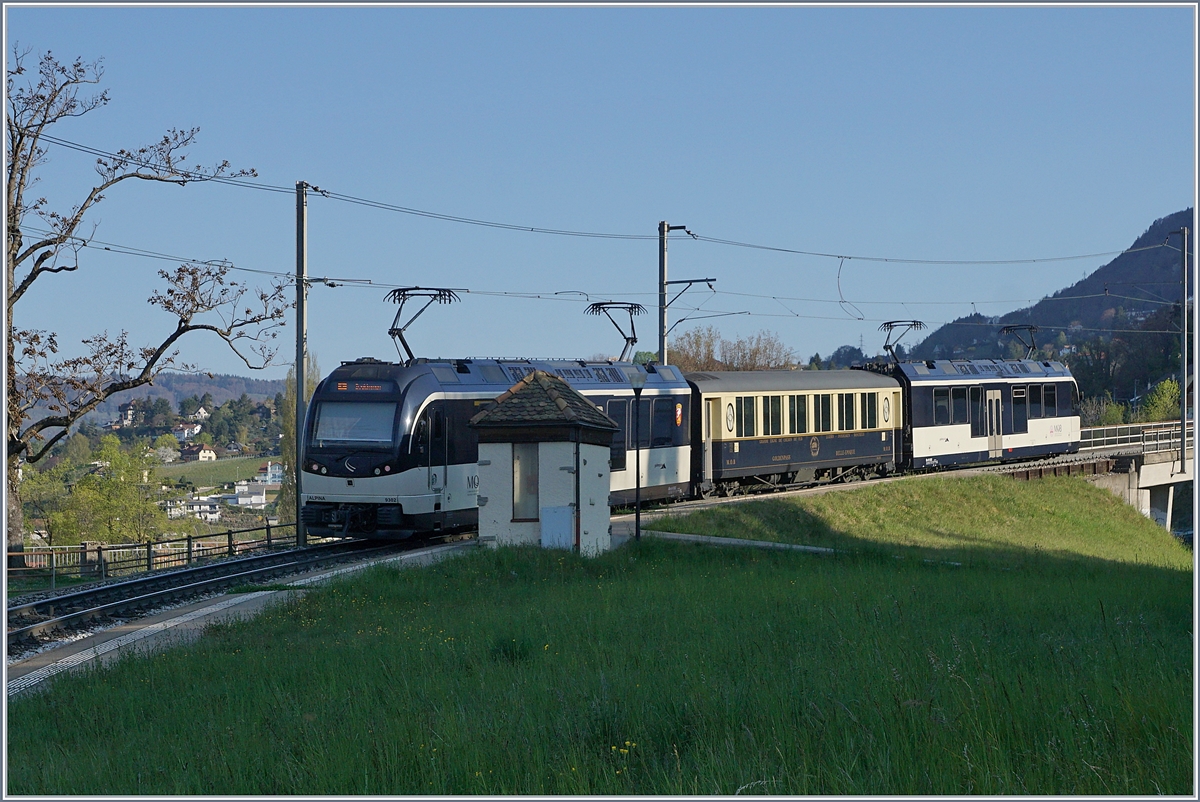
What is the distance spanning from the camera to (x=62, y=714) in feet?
32.3

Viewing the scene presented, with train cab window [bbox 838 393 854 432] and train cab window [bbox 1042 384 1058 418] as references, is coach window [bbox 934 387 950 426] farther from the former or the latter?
train cab window [bbox 1042 384 1058 418]

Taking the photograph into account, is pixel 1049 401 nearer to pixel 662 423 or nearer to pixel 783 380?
pixel 783 380

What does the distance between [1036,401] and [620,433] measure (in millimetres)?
22370

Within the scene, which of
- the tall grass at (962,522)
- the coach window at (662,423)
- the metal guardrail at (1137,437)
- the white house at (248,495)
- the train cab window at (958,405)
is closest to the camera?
the tall grass at (962,522)

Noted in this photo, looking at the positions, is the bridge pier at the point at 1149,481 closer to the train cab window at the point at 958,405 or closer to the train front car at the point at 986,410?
the train front car at the point at 986,410

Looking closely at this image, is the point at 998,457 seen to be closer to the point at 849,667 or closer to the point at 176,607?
the point at 176,607

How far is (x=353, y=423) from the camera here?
887 inches

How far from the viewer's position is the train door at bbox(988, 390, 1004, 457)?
132ft

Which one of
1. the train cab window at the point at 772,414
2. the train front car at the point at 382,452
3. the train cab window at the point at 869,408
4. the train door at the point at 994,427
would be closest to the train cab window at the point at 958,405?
the train door at the point at 994,427

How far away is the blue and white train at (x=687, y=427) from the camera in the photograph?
880 inches

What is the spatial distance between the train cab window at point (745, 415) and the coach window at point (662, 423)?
258 cm

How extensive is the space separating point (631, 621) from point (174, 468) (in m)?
171

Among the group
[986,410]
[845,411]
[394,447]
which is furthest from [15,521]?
[986,410]

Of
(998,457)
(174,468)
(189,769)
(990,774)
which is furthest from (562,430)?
(174,468)
